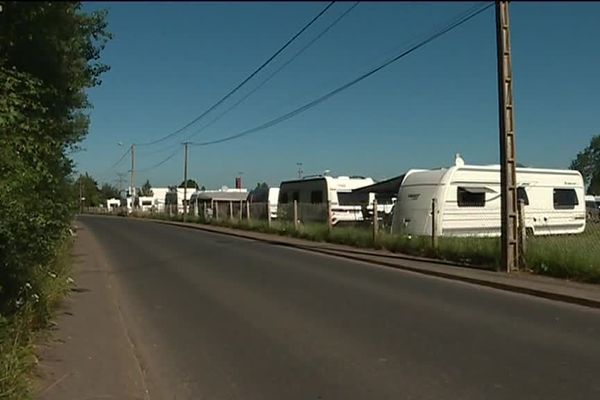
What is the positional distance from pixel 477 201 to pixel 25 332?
20.4m

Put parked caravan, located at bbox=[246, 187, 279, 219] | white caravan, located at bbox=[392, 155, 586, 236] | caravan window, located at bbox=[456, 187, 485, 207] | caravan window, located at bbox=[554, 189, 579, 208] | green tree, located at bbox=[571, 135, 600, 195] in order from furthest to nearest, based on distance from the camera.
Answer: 1. green tree, located at bbox=[571, 135, 600, 195]
2. parked caravan, located at bbox=[246, 187, 279, 219]
3. caravan window, located at bbox=[554, 189, 579, 208]
4. caravan window, located at bbox=[456, 187, 485, 207]
5. white caravan, located at bbox=[392, 155, 586, 236]

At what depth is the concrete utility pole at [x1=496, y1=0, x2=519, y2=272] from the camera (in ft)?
50.6

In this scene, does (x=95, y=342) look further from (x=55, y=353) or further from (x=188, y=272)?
(x=188, y=272)

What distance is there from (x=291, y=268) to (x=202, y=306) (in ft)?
20.2

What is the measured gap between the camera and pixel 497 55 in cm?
1577

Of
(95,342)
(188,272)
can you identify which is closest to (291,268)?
(188,272)

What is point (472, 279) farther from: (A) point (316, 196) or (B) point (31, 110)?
(A) point (316, 196)

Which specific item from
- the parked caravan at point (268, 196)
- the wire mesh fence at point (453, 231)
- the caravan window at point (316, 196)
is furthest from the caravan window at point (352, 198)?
the parked caravan at point (268, 196)

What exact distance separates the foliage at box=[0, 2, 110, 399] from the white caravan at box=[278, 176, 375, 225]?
2349 centimetres

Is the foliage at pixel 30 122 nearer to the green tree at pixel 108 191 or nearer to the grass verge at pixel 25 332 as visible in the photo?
the grass verge at pixel 25 332

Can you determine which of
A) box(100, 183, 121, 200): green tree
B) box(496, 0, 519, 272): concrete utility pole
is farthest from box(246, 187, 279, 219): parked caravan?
box(100, 183, 121, 200): green tree

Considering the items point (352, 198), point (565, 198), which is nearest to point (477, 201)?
point (565, 198)

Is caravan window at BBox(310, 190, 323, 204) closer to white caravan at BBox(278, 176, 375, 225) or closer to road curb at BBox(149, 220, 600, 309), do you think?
white caravan at BBox(278, 176, 375, 225)

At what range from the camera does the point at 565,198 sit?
28.4 m
